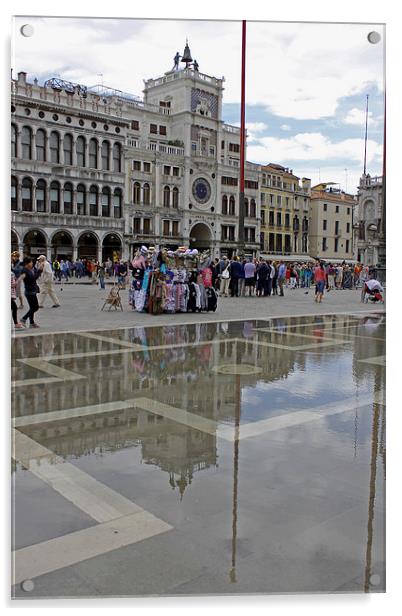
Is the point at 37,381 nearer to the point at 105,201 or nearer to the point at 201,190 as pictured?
the point at 105,201

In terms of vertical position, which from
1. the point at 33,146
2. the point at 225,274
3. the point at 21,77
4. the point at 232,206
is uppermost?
the point at 33,146

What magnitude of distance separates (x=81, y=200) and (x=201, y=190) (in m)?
14.7

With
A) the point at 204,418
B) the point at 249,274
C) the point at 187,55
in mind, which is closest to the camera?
the point at 187,55

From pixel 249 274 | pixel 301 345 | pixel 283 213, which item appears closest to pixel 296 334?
pixel 301 345

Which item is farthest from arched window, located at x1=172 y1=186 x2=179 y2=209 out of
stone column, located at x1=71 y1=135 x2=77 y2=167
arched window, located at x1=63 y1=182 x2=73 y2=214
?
arched window, located at x1=63 y1=182 x2=73 y2=214

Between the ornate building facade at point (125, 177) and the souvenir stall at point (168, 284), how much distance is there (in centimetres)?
2311

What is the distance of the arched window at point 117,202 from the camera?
49.4 m

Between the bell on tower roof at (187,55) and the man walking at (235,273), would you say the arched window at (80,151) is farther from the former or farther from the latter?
the bell on tower roof at (187,55)

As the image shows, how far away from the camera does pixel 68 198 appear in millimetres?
45594

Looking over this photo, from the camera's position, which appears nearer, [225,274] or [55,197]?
[225,274]

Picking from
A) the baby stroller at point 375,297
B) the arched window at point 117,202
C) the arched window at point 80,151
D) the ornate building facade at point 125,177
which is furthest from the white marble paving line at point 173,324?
the arched window at point 117,202

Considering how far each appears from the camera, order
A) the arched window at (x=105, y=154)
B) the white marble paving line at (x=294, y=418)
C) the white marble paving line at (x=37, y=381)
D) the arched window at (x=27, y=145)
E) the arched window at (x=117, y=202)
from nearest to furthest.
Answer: the white marble paving line at (x=294, y=418) < the white marble paving line at (x=37, y=381) < the arched window at (x=27, y=145) < the arched window at (x=105, y=154) < the arched window at (x=117, y=202)

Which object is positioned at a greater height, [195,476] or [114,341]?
[114,341]

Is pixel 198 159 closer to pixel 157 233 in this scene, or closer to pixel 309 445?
pixel 157 233
